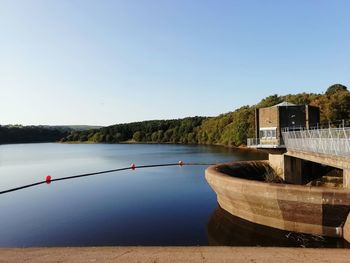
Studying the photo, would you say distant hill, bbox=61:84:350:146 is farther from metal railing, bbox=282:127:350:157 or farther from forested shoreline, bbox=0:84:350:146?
metal railing, bbox=282:127:350:157

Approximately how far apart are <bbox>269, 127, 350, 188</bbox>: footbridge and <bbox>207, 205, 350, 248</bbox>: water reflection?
317cm

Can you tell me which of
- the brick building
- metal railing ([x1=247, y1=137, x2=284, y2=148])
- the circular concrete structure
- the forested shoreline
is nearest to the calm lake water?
the circular concrete structure

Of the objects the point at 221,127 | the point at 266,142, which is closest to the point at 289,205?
the point at 266,142

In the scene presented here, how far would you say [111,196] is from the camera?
105 ft

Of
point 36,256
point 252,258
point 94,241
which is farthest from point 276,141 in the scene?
point 36,256

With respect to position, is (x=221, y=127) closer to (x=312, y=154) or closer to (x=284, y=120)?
(x=284, y=120)

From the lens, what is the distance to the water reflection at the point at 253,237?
1689 cm

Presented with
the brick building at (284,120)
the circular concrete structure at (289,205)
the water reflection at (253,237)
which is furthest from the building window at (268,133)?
the water reflection at (253,237)

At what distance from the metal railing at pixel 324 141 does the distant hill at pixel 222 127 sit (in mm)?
58500

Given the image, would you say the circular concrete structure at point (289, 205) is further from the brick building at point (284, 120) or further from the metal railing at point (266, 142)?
the brick building at point (284, 120)

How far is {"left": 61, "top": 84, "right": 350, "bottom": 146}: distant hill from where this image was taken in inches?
3263

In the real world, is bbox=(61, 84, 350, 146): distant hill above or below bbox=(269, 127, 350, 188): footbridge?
above

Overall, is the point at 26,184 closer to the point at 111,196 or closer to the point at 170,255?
the point at 111,196

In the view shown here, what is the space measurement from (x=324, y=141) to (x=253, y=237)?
6858 millimetres
